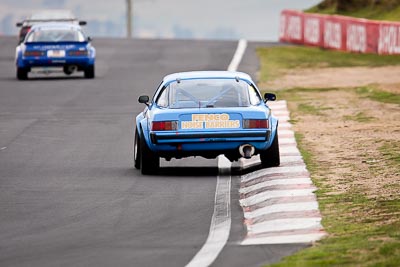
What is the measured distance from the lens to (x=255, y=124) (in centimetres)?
1761

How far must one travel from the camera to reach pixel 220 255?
1149cm

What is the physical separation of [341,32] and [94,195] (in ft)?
118

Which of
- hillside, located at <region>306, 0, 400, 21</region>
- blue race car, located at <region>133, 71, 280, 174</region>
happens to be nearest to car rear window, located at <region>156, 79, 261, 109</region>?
blue race car, located at <region>133, 71, 280, 174</region>

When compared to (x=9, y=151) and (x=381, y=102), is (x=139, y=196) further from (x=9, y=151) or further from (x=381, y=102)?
(x=381, y=102)

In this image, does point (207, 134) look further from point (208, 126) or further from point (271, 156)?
point (271, 156)

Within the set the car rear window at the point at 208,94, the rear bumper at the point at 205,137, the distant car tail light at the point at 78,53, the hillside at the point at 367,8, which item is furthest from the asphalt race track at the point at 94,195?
the hillside at the point at 367,8

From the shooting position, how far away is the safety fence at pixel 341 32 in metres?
46.7

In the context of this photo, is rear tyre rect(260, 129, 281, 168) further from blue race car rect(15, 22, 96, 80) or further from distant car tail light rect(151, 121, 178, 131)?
blue race car rect(15, 22, 96, 80)

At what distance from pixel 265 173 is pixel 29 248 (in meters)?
5.72

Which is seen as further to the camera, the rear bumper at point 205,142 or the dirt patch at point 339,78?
the dirt patch at point 339,78

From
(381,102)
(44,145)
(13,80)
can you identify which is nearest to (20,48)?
(13,80)

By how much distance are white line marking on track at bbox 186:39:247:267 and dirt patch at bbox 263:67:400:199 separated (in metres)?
1.11

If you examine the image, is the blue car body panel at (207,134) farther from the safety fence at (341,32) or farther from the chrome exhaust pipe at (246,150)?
the safety fence at (341,32)

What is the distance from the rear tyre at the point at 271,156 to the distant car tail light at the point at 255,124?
370 millimetres
